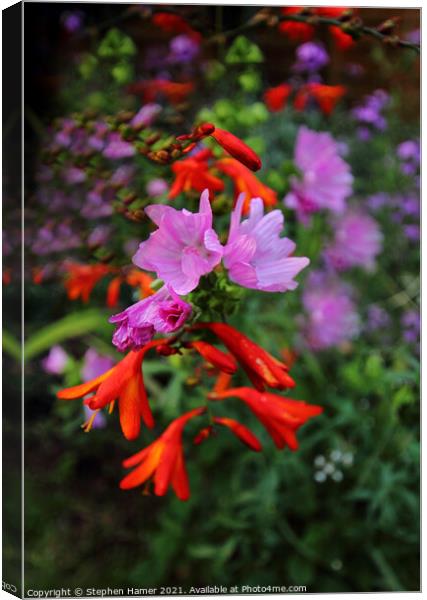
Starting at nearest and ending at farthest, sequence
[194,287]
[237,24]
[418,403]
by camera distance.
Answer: [194,287], [237,24], [418,403]

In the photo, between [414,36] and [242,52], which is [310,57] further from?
[242,52]

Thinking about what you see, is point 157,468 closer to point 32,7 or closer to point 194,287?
point 194,287

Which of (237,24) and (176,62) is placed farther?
(176,62)

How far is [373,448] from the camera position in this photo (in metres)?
1.24

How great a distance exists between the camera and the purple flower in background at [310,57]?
4.24ft

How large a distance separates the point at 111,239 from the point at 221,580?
51cm

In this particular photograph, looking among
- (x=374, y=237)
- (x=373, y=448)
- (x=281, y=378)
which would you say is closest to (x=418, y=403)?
(x=373, y=448)

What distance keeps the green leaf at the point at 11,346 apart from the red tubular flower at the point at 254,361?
0.40m

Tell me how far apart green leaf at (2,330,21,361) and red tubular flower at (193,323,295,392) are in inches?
15.7

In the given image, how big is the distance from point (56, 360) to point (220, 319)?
718 millimetres

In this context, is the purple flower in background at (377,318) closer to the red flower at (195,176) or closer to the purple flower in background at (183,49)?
the purple flower in background at (183,49)

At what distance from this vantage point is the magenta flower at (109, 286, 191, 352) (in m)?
0.54

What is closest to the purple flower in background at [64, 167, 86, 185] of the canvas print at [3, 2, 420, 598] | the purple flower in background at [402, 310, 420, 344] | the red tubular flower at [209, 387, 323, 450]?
the canvas print at [3, 2, 420, 598]

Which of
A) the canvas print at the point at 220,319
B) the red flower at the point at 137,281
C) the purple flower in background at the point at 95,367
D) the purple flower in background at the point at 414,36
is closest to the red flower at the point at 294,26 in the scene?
the canvas print at the point at 220,319
